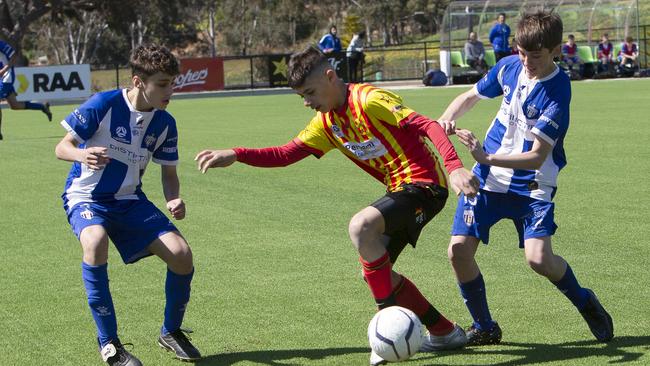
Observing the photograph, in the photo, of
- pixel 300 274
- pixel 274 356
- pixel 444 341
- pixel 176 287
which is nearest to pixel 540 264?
pixel 444 341

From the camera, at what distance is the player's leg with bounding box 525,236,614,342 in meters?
5.41

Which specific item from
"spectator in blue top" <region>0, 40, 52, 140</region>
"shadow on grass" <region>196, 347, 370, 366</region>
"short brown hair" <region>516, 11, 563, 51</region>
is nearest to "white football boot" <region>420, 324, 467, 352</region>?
"shadow on grass" <region>196, 347, 370, 366</region>

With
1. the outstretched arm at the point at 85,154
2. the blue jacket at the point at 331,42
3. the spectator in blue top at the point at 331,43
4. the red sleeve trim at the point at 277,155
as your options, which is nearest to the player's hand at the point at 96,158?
the outstretched arm at the point at 85,154

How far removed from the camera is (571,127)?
17.3 m

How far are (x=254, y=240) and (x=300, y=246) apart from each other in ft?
1.73

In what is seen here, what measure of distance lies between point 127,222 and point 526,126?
209 cm

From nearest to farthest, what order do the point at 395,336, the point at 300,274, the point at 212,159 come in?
the point at 395,336, the point at 212,159, the point at 300,274

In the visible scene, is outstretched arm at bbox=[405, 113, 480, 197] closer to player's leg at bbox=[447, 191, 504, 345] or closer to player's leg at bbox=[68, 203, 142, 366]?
player's leg at bbox=[447, 191, 504, 345]

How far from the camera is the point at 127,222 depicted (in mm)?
5535

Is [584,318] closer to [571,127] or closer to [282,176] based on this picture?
[282,176]

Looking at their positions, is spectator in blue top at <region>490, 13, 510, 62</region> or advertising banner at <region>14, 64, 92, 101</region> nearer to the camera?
advertising banner at <region>14, 64, 92, 101</region>

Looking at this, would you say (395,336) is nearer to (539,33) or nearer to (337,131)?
(337,131)

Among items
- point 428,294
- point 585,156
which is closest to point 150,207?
point 428,294

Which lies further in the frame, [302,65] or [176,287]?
[176,287]
